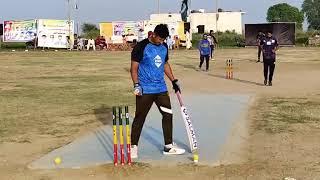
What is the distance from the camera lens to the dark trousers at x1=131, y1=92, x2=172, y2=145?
7.86 metres

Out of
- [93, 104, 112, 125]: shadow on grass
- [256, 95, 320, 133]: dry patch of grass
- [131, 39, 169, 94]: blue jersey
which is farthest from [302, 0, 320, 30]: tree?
[131, 39, 169, 94]: blue jersey

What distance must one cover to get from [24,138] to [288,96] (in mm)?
7850

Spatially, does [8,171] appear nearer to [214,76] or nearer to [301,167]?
[301,167]

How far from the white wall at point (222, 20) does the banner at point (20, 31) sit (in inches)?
1963

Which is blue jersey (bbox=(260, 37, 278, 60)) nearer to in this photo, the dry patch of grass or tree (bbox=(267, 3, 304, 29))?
the dry patch of grass

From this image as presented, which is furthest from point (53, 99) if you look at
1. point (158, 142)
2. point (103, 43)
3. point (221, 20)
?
point (221, 20)

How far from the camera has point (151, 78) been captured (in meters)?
7.84

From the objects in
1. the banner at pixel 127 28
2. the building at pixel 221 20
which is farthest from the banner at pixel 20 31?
the building at pixel 221 20

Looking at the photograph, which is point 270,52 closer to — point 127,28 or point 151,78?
point 151,78

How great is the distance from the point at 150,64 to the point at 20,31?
50.3 metres

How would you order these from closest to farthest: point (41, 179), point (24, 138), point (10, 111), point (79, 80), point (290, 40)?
point (41, 179)
point (24, 138)
point (10, 111)
point (79, 80)
point (290, 40)

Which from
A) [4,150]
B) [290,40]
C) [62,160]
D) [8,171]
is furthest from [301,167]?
[290,40]

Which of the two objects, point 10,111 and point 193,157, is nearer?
point 193,157

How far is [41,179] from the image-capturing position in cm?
708
